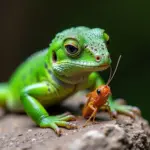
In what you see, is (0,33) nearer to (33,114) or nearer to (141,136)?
(33,114)

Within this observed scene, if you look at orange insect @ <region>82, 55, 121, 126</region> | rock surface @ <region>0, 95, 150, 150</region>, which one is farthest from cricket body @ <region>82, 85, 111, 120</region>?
rock surface @ <region>0, 95, 150, 150</region>

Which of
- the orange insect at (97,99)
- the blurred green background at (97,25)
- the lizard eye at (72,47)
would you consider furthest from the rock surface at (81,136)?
the blurred green background at (97,25)

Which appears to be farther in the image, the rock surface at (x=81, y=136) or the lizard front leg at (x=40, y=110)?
the lizard front leg at (x=40, y=110)

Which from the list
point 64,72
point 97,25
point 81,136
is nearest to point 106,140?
point 81,136

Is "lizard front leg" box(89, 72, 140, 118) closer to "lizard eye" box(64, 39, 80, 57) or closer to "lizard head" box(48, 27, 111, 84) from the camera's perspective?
"lizard head" box(48, 27, 111, 84)

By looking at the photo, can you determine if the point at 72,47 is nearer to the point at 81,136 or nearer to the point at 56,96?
the point at 56,96

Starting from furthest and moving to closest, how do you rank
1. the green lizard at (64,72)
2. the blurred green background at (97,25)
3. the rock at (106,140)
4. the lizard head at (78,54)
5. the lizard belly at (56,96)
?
the blurred green background at (97,25) < the lizard belly at (56,96) < the green lizard at (64,72) < the lizard head at (78,54) < the rock at (106,140)

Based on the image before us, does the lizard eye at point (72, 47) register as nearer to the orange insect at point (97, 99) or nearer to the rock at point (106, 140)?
the orange insect at point (97, 99)
